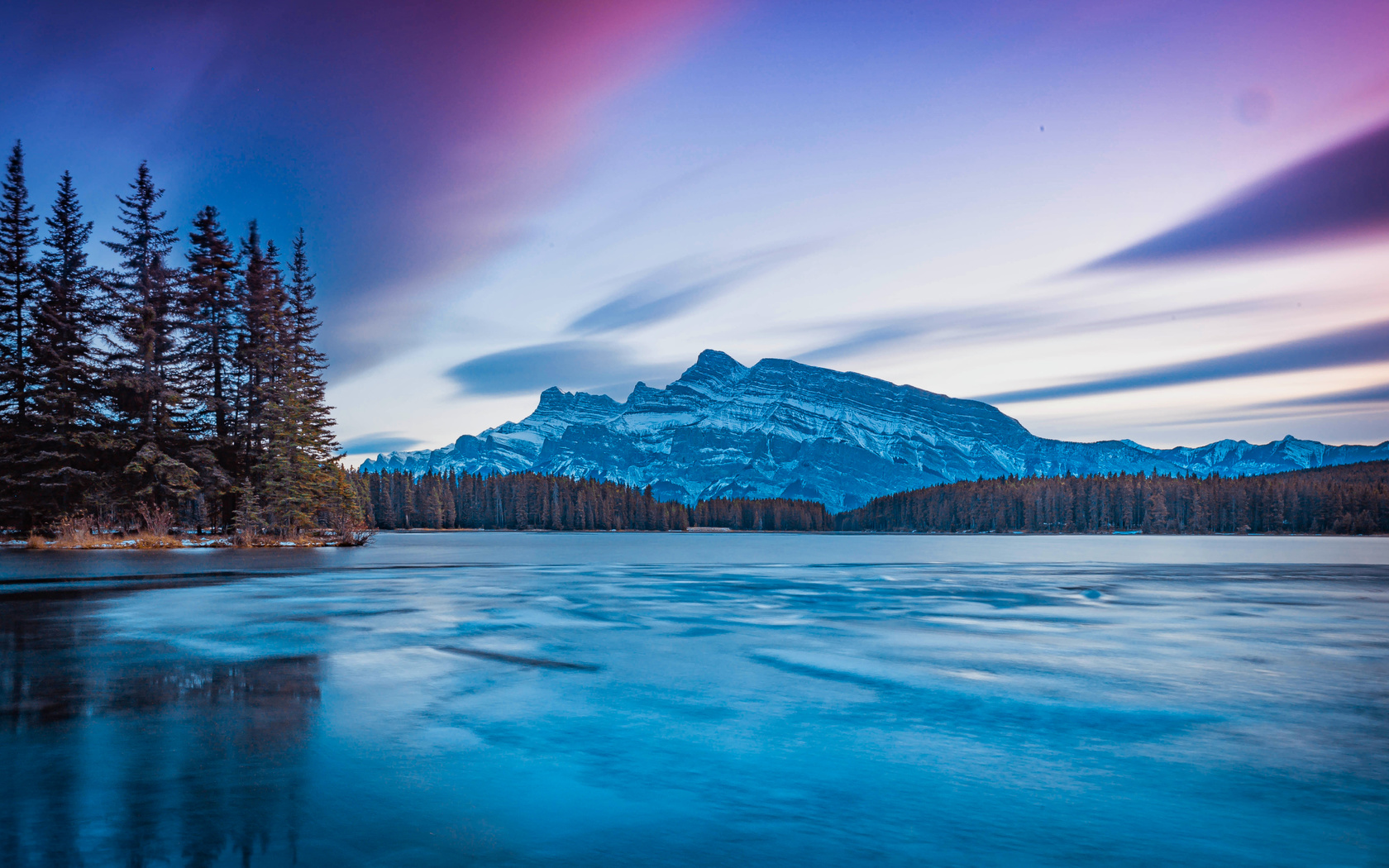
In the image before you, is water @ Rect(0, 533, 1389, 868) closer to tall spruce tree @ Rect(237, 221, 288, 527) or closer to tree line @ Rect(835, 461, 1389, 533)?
tall spruce tree @ Rect(237, 221, 288, 527)

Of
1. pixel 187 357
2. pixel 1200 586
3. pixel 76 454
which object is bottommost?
pixel 1200 586

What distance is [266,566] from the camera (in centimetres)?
3319

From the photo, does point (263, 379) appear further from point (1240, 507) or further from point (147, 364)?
point (1240, 507)

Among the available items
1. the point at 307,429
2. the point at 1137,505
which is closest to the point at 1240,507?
the point at 1137,505

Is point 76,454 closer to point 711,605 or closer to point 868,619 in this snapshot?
point 711,605

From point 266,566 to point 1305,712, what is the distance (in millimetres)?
34789

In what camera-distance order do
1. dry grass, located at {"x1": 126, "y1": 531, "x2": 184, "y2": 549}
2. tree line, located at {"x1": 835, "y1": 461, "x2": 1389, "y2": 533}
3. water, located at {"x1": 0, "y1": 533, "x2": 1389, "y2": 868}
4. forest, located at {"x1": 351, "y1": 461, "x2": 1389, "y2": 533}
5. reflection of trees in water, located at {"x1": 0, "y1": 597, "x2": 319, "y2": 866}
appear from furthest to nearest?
1. tree line, located at {"x1": 835, "y1": 461, "x2": 1389, "y2": 533}
2. forest, located at {"x1": 351, "y1": 461, "x2": 1389, "y2": 533}
3. dry grass, located at {"x1": 126, "y1": 531, "x2": 184, "y2": 549}
4. water, located at {"x1": 0, "y1": 533, "x2": 1389, "y2": 868}
5. reflection of trees in water, located at {"x1": 0, "y1": 597, "x2": 319, "y2": 866}

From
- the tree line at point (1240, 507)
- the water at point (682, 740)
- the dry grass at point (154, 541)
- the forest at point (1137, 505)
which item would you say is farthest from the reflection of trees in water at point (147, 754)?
the tree line at point (1240, 507)

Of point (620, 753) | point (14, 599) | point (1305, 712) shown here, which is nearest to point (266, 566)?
point (14, 599)

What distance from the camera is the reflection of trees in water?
5227mm

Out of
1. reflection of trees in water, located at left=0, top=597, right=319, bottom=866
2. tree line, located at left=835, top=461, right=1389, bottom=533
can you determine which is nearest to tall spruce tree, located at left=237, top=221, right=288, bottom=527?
reflection of trees in water, located at left=0, top=597, right=319, bottom=866

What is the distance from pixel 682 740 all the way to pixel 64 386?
52364mm

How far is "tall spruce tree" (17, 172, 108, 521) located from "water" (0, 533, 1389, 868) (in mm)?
31932

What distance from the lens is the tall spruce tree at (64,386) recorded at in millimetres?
43312
